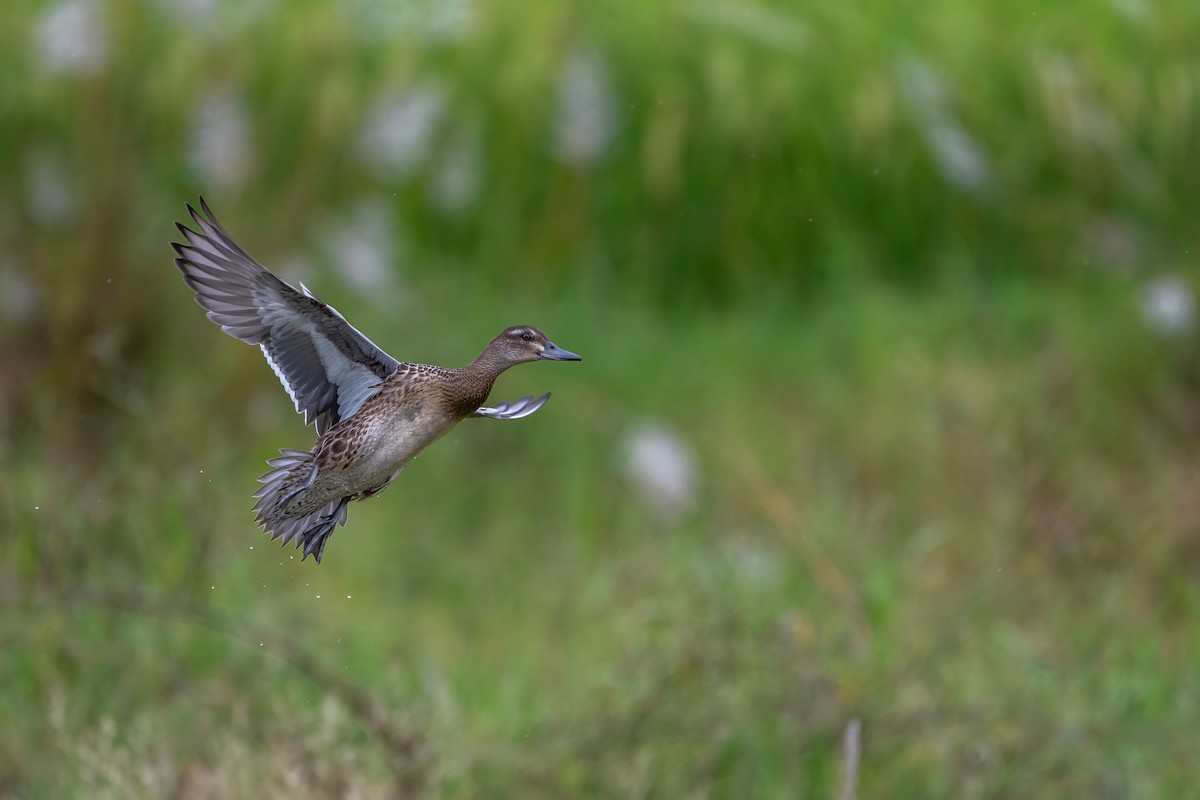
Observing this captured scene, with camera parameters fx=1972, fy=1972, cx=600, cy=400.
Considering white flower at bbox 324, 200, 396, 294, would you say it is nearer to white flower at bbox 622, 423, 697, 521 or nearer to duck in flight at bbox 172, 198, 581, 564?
white flower at bbox 622, 423, 697, 521

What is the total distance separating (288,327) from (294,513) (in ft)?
0.39

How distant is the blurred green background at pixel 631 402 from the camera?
3.47 meters

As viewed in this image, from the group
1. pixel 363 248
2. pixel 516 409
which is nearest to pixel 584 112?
pixel 363 248

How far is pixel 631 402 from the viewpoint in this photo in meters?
5.38

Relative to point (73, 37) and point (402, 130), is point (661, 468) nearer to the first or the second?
point (402, 130)

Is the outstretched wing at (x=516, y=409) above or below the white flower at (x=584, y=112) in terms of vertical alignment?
above

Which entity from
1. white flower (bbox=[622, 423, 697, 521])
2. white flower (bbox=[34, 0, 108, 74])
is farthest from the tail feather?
white flower (bbox=[34, 0, 108, 74])

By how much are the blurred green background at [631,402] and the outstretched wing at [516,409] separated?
194 cm

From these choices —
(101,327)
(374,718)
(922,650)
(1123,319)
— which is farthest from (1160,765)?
(101,327)

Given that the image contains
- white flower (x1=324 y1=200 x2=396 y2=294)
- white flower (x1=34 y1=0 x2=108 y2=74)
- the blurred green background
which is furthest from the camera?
white flower (x1=324 y1=200 x2=396 y2=294)

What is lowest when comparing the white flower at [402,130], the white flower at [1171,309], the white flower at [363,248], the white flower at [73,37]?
the white flower at [1171,309]

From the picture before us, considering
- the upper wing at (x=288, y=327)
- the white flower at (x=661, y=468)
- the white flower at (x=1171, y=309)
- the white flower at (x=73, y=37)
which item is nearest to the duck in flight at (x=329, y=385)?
the upper wing at (x=288, y=327)

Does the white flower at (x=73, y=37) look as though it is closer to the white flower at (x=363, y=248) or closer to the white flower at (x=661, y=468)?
the white flower at (x=363, y=248)

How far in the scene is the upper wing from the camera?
1098mm
